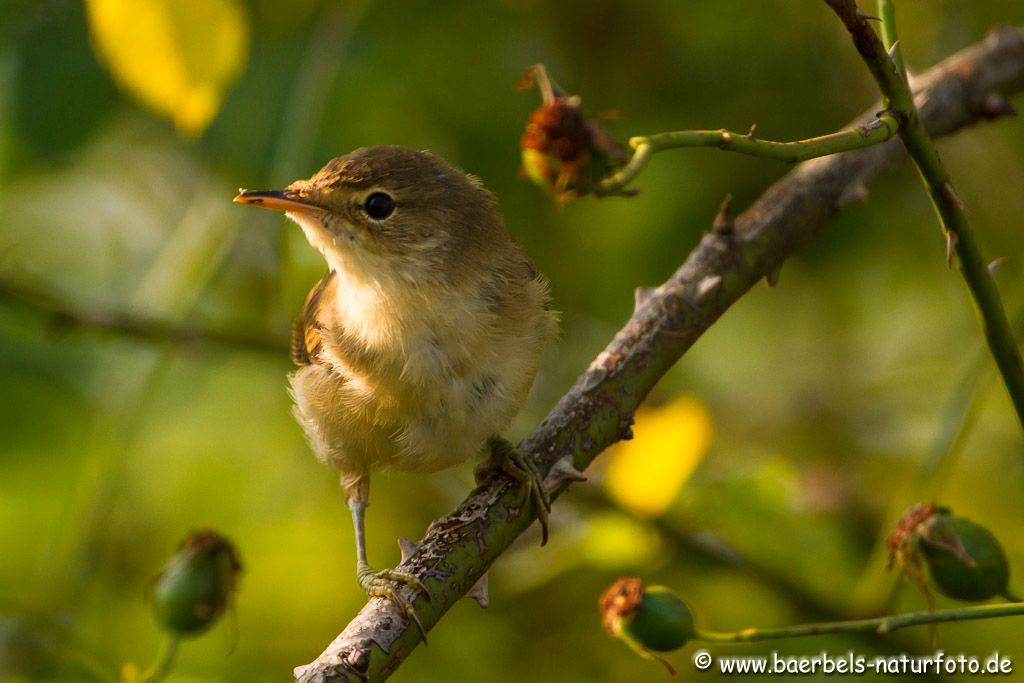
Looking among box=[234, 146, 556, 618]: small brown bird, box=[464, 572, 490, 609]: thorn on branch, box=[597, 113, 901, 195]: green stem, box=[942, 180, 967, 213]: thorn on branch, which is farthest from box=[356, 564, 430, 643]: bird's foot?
box=[942, 180, 967, 213]: thorn on branch

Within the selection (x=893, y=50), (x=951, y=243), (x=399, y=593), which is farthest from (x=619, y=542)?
(x=893, y=50)

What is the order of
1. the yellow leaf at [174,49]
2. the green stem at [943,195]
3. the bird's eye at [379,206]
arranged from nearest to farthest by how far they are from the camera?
1. the green stem at [943,195]
2. the yellow leaf at [174,49]
3. the bird's eye at [379,206]

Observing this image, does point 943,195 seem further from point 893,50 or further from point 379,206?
point 379,206

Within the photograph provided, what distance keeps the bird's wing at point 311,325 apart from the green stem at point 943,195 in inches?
69.5

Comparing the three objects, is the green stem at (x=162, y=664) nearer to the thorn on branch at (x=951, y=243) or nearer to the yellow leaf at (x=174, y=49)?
the yellow leaf at (x=174, y=49)

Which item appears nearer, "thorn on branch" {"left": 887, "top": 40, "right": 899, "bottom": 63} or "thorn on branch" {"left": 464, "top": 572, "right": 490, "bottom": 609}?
"thorn on branch" {"left": 887, "top": 40, "right": 899, "bottom": 63}

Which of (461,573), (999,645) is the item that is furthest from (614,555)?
(999,645)

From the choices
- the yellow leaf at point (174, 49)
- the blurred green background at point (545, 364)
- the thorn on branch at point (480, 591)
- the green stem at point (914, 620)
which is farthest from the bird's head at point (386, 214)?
the green stem at point (914, 620)

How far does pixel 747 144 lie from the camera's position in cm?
153

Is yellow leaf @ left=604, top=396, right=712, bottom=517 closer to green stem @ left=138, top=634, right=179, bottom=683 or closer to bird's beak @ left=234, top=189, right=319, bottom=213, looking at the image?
bird's beak @ left=234, top=189, right=319, bottom=213

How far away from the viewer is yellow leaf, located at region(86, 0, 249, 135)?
2412 mm

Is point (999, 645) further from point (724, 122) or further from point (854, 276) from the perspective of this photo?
point (724, 122)

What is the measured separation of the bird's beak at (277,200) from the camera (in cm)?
277

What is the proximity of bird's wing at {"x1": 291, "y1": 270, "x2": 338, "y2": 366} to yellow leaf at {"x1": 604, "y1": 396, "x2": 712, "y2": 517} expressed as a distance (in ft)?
2.95
